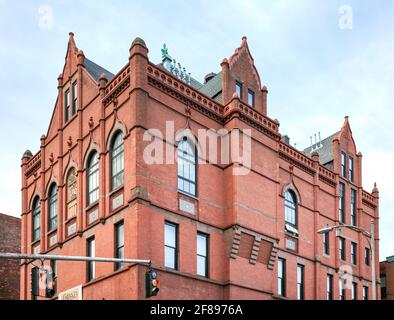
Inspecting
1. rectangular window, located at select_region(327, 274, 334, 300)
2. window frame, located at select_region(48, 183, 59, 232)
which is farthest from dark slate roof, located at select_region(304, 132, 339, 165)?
window frame, located at select_region(48, 183, 59, 232)

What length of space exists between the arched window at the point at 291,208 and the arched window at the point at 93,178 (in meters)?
12.6

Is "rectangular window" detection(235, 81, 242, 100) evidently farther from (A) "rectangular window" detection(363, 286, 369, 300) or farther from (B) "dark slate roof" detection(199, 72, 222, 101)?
(A) "rectangular window" detection(363, 286, 369, 300)

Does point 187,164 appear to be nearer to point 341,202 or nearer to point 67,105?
point 67,105

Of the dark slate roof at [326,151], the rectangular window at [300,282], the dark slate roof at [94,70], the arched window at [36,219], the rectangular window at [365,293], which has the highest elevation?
the dark slate roof at [94,70]

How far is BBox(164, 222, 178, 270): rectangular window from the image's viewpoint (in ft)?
102

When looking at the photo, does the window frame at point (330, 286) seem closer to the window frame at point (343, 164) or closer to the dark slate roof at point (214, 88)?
the window frame at point (343, 164)

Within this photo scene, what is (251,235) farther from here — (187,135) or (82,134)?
(82,134)

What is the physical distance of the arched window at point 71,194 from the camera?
119 ft

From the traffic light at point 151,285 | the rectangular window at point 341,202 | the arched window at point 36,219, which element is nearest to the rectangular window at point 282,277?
the rectangular window at point 341,202

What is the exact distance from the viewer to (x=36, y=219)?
41500 millimetres

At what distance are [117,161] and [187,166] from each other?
145 inches

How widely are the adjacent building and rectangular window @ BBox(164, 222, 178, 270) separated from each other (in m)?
32.6

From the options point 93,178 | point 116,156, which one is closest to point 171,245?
point 116,156

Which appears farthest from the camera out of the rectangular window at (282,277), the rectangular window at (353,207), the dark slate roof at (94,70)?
the rectangular window at (353,207)
